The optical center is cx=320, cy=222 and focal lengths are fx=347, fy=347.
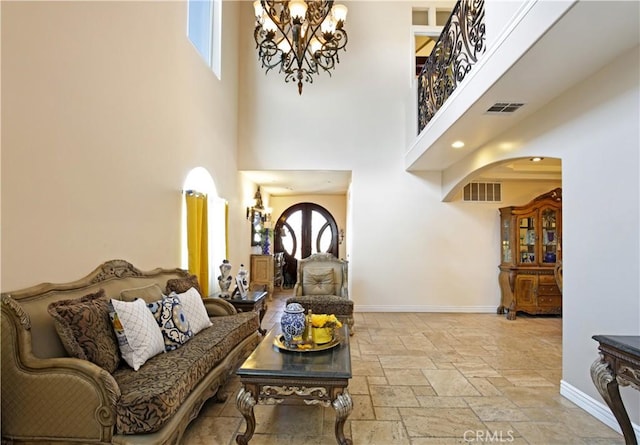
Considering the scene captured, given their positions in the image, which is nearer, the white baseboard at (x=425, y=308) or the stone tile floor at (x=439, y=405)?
the stone tile floor at (x=439, y=405)

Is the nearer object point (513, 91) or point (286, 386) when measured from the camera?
point (286, 386)

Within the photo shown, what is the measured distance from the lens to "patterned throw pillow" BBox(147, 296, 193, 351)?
2668mm

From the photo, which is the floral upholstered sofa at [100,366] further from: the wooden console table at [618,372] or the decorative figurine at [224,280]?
the wooden console table at [618,372]

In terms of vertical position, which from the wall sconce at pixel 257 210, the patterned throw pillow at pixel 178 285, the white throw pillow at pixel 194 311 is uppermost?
the wall sconce at pixel 257 210

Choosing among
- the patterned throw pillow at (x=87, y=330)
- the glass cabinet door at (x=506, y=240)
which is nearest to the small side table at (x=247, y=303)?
the patterned throw pillow at (x=87, y=330)

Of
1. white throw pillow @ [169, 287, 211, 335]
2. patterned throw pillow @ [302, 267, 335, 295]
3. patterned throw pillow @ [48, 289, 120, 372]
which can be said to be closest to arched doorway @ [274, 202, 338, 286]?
patterned throw pillow @ [302, 267, 335, 295]

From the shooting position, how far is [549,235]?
5922 mm

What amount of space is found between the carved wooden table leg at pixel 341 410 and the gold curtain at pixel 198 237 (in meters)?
2.79

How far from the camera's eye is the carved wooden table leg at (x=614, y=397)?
2.02 metres

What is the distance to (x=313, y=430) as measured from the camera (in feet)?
7.89

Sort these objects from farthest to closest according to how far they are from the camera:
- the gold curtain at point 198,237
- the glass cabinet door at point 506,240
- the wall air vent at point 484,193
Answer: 1. the wall air vent at point 484,193
2. the glass cabinet door at point 506,240
3. the gold curtain at point 198,237

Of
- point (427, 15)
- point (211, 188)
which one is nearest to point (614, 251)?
point (211, 188)

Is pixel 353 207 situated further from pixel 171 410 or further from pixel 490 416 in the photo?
pixel 171 410

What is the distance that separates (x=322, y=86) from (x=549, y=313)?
5.66 m
